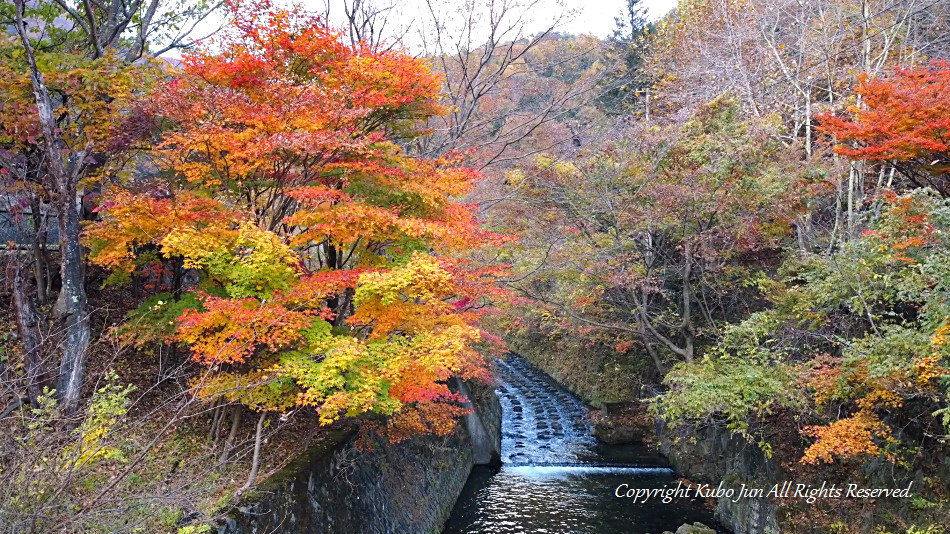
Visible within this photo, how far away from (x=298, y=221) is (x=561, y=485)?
10962mm

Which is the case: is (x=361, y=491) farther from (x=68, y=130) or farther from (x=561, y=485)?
(x=68, y=130)

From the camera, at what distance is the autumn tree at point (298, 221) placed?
808 cm

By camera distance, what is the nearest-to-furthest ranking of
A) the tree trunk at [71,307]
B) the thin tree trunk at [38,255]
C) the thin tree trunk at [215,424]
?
the tree trunk at [71,307] < the thin tree trunk at [215,424] < the thin tree trunk at [38,255]

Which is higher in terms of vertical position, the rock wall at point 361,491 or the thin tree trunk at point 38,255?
the thin tree trunk at point 38,255

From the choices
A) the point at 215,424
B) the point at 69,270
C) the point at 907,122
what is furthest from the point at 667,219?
the point at 69,270

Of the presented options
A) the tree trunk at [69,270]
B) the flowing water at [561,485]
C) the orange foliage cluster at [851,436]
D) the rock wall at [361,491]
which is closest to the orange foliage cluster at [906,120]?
the orange foliage cluster at [851,436]

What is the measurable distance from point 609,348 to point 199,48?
59.4ft

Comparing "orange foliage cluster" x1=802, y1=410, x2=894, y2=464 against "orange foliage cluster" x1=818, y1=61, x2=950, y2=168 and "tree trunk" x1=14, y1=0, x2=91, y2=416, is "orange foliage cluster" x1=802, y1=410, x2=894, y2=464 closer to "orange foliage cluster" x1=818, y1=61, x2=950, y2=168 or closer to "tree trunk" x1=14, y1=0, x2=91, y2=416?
"orange foliage cluster" x1=818, y1=61, x2=950, y2=168

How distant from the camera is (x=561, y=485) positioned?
15.4 m

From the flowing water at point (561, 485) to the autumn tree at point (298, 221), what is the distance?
5131 mm

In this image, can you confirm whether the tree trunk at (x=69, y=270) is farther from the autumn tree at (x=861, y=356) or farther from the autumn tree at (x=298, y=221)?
the autumn tree at (x=861, y=356)

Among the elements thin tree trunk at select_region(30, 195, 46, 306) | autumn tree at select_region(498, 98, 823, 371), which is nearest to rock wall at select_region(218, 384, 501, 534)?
autumn tree at select_region(498, 98, 823, 371)

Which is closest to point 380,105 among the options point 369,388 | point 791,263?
point 369,388

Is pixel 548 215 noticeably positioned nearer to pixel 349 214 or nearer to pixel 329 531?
pixel 349 214
